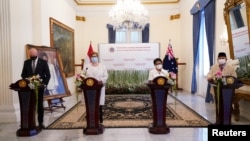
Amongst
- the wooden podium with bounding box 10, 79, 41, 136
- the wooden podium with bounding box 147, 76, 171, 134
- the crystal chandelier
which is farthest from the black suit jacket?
the crystal chandelier

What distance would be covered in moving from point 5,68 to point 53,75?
1.63 metres

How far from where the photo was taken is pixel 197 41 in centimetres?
909

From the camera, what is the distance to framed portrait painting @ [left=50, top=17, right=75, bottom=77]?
8.05 m

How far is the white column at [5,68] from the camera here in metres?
5.25

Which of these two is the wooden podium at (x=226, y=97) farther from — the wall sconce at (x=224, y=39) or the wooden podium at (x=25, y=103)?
the wooden podium at (x=25, y=103)

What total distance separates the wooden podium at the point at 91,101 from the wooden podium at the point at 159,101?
0.99 meters

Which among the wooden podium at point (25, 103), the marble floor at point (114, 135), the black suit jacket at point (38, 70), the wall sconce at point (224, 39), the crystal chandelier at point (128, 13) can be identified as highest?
the crystal chandelier at point (128, 13)

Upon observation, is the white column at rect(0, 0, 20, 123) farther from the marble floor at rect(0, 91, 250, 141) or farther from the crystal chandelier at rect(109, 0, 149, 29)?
the crystal chandelier at rect(109, 0, 149, 29)

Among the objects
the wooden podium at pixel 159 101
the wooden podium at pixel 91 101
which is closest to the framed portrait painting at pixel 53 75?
the wooden podium at pixel 91 101

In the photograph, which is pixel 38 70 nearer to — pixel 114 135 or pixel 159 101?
pixel 114 135

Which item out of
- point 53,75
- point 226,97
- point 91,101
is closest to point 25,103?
point 91,101

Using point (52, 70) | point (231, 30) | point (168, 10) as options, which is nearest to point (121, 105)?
point (52, 70)

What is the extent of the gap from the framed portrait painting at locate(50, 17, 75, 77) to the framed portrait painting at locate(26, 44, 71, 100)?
95 centimetres

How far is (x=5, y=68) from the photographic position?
534 cm
